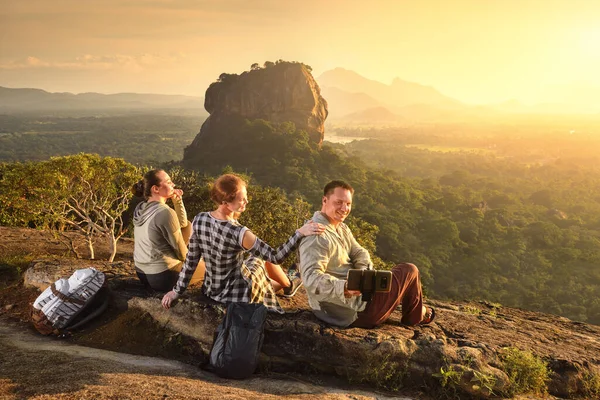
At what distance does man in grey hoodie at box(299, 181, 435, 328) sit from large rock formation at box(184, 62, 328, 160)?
244 feet

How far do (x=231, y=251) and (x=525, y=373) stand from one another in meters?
3.46

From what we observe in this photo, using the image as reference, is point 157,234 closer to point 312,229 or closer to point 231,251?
point 231,251

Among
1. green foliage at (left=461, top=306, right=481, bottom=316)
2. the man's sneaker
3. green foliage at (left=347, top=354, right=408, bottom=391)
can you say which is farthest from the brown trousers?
green foliage at (left=461, top=306, right=481, bottom=316)

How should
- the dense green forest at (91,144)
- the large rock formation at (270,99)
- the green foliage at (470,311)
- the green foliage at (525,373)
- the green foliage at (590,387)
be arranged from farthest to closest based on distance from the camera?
the dense green forest at (91,144), the large rock formation at (270,99), the green foliage at (470,311), the green foliage at (590,387), the green foliage at (525,373)

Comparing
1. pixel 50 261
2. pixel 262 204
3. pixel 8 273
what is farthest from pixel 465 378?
pixel 262 204

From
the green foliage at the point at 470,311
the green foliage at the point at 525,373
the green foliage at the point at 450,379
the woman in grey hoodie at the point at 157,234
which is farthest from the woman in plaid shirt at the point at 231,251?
the green foliage at the point at 470,311

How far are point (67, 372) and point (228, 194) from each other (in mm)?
2199

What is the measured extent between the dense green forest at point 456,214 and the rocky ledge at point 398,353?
6.13 metres

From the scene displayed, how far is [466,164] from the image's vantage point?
99.8 metres

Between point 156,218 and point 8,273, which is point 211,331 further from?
point 8,273

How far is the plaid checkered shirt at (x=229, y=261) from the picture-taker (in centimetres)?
420

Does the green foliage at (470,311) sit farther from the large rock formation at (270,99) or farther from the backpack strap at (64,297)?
the large rock formation at (270,99)

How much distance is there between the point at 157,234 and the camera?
193 inches

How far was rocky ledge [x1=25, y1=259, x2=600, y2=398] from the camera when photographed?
4.29 m
